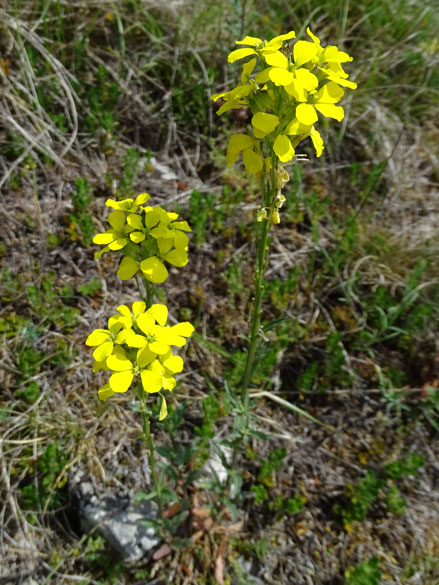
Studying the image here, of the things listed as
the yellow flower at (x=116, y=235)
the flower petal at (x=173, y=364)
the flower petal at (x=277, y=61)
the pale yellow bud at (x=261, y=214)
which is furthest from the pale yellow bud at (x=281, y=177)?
the flower petal at (x=173, y=364)

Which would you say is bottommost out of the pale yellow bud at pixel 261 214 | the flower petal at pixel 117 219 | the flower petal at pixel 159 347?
the flower petal at pixel 159 347

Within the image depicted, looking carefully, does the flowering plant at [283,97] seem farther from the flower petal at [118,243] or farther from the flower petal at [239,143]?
the flower petal at [118,243]

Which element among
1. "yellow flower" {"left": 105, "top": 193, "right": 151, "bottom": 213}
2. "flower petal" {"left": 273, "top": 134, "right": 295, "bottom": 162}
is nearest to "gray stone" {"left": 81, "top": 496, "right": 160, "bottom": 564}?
"yellow flower" {"left": 105, "top": 193, "right": 151, "bottom": 213}

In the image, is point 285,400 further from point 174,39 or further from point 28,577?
point 174,39

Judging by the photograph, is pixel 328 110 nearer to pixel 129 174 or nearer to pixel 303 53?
pixel 303 53

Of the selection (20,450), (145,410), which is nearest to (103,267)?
(20,450)
